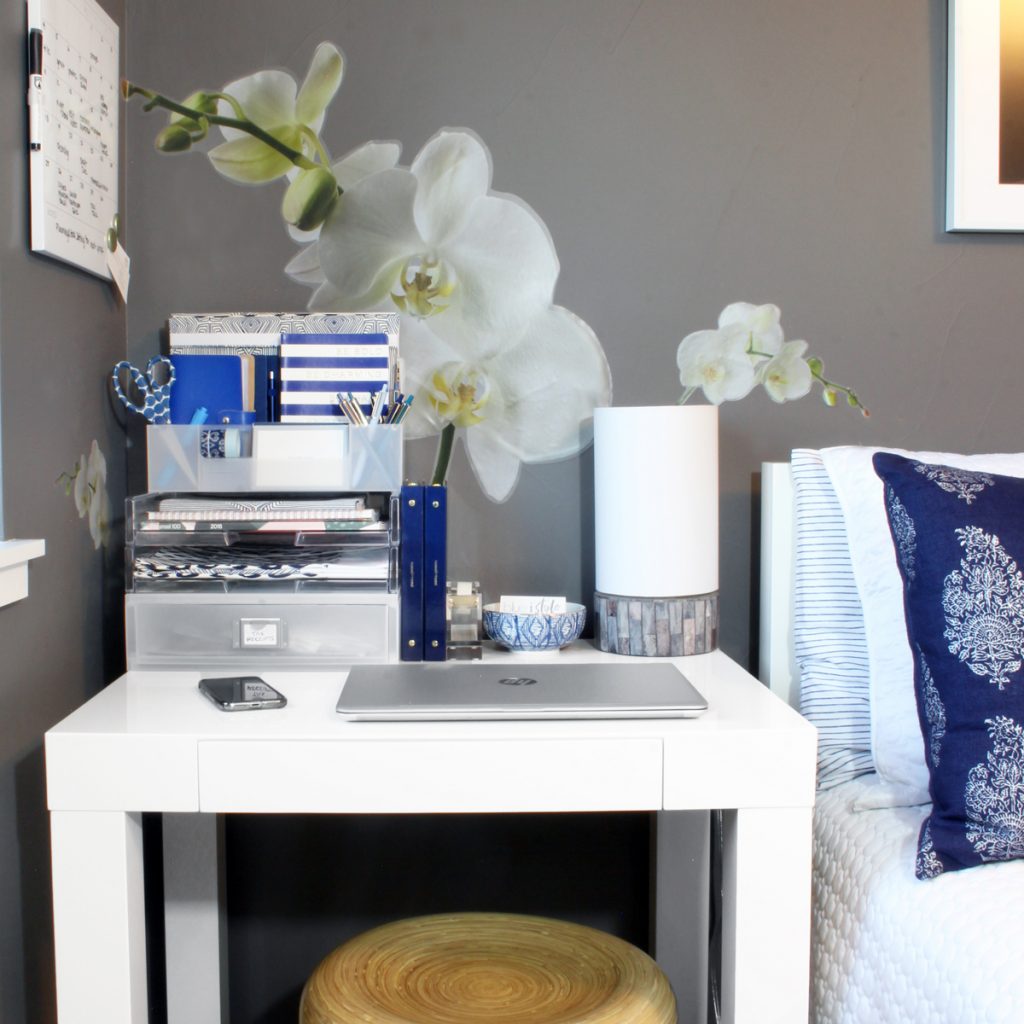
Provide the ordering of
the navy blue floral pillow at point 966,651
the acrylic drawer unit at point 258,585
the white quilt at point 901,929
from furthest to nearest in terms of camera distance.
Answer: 1. the acrylic drawer unit at point 258,585
2. the navy blue floral pillow at point 966,651
3. the white quilt at point 901,929

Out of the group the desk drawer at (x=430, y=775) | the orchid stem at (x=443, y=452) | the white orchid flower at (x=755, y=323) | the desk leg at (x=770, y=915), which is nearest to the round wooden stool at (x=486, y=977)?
the desk leg at (x=770, y=915)

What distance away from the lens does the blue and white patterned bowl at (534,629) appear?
149cm

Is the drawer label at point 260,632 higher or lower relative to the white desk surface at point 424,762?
higher

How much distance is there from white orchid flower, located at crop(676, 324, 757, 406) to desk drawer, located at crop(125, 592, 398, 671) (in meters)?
0.57

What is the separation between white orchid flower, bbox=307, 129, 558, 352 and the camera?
162 centimetres

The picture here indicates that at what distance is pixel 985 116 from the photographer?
1618mm

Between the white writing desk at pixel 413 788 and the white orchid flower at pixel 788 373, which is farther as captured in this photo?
the white orchid flower at pixel 788 373

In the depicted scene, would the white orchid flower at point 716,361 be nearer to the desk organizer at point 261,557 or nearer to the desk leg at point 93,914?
the desk organizer at point 261,557

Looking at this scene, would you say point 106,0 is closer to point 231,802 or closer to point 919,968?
point 231,802

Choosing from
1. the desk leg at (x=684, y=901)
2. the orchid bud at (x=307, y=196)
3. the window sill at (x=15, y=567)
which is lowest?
the desk leg at (x=684, y=901)

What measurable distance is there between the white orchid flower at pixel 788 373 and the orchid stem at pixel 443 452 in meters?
0.47

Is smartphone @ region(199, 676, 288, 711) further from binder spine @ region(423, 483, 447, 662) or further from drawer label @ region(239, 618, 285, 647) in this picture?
binder spine @ region(423, 483, 447, 662)

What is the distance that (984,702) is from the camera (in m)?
1.14

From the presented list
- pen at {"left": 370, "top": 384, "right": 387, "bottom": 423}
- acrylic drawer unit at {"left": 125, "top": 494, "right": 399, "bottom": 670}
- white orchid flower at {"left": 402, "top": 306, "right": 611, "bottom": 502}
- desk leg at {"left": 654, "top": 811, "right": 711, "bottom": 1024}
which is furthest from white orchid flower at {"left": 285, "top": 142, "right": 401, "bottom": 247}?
desk leg at {"left": 654, "top": 811, "right": 711, "bottom": 1024}
